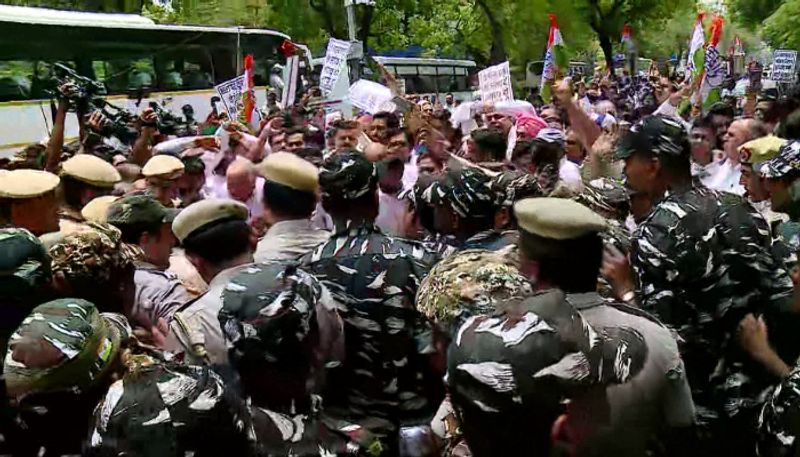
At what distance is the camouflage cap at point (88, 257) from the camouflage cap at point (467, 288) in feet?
3.90

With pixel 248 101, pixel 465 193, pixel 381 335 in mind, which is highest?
pixel 465 193

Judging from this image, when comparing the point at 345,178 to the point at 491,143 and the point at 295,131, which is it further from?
the point at 295,131

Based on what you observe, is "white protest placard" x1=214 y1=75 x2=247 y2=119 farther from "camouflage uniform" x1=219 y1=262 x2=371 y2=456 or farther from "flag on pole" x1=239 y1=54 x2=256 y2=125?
"camouflage uniform" x1=219 y1=262 x2=371 y2=456

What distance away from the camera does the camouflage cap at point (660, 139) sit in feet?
10.7

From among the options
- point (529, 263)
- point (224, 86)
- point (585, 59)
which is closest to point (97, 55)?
point (224, 86)

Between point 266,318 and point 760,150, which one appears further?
point 760,150

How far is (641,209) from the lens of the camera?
11.6 feet

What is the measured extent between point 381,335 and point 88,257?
1.03 metres

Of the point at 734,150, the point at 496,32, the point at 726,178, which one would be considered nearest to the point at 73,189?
the point at 726,178

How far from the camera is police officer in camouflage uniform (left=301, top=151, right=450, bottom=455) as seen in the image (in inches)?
122

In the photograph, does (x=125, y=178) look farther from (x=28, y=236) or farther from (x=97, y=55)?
(x=97, y=55)

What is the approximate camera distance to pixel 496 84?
895 centimetres

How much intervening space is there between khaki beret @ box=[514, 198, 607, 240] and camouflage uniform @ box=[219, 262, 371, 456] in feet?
2.00

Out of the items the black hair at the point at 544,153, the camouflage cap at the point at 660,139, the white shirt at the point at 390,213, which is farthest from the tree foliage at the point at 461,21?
the camouflage cap at the point at 660,139
